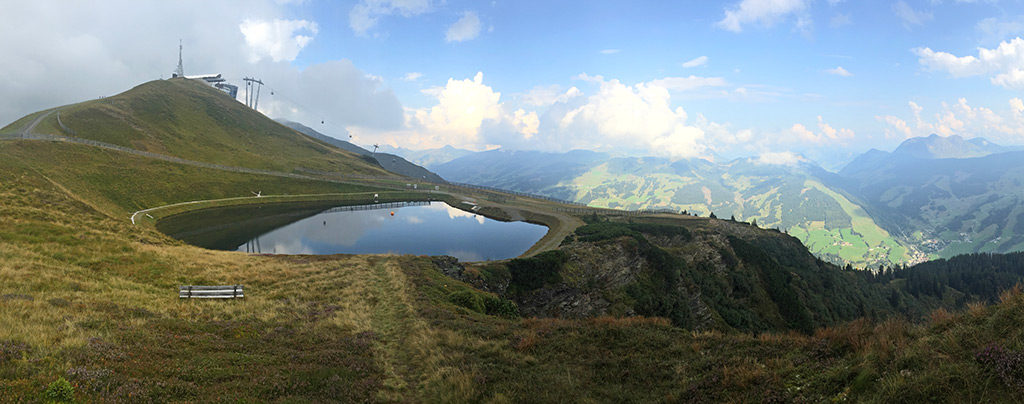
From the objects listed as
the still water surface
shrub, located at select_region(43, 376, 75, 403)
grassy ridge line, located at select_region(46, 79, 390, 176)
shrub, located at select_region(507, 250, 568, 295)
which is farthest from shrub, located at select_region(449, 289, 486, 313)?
grassy ridge line, located at select_region(46, 79, 390, 176)

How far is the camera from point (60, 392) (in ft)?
29.3

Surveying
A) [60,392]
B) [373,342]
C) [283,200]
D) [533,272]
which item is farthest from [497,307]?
[283,200]

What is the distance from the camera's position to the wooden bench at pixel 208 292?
79.7 feet

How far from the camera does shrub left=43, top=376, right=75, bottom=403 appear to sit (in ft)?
28.8

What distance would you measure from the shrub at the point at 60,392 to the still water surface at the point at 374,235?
2206 inches

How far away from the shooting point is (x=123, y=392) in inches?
382

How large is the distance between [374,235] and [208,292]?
54.5m

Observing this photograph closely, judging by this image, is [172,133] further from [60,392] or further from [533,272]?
[60,392]

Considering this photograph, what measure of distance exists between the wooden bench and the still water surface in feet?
125

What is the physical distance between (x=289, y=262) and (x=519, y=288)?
25.6 m

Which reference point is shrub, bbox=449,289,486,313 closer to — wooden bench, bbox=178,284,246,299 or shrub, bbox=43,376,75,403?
wooden bench, bbox=178,284,246,299

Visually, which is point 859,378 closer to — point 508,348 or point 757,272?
point 508,348

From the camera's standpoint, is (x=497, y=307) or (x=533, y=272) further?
(x=533, y=272)

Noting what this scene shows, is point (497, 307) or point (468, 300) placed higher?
point (468, 300)
